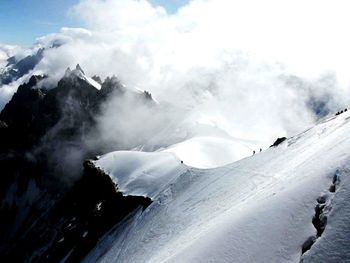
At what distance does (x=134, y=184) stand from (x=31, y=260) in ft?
229

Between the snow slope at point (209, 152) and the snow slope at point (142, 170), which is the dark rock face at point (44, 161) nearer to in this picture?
the snow slope at point (142, 170)

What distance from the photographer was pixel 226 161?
283 ft

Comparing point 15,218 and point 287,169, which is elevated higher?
point 15,218

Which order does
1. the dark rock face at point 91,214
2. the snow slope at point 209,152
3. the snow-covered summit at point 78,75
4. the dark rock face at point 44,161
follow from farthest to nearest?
1. the snow-covered summit at point 78,75
2. the dark rock face at point 44,161
3. the snow slope at point 209,152
4. the dark rock face at point 91,214

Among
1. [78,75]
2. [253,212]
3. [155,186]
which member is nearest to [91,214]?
[155,186]

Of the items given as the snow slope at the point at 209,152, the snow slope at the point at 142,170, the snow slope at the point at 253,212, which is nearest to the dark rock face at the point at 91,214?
the snow slope at the point at 142,170

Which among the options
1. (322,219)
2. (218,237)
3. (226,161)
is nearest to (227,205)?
(218,237)

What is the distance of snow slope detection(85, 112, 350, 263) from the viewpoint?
25.0 meters

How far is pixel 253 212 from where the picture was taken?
3088 cm

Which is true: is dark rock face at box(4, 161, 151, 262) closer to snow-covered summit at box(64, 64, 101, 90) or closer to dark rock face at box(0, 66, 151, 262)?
dark rock face at box(0, 66, 151, 262)

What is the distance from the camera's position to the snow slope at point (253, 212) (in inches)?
984

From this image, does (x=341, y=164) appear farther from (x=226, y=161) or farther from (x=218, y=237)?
(x=226, y=161)

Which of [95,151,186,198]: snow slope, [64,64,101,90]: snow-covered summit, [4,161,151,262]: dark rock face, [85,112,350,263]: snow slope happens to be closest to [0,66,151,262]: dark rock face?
[64,64,101,90]: snow-covered summit

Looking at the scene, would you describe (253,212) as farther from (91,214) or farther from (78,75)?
(78,75)
